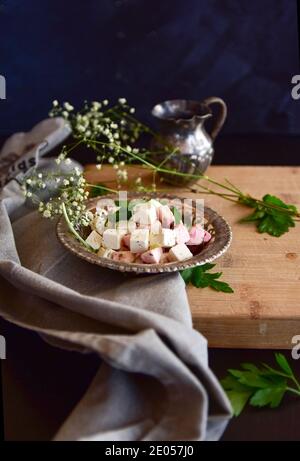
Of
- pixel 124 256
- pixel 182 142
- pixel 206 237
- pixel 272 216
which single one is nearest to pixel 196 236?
pixel 206 237

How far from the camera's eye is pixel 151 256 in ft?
3.32

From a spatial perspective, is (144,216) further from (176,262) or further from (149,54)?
(149,54)

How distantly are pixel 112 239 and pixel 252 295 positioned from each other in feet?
0.79

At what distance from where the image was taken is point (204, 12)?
6.10 ft

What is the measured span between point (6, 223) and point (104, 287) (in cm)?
26

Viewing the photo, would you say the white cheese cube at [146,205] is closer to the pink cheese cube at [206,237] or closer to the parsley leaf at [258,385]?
the pink cheese cube at [206,237]

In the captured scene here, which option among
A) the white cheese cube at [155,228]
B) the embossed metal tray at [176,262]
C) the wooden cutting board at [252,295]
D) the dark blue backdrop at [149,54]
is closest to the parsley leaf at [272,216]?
the wooden cutting board at [252,295]

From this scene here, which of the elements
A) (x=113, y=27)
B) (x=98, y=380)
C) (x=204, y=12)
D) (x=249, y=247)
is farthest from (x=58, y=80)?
(x=98, y=380)

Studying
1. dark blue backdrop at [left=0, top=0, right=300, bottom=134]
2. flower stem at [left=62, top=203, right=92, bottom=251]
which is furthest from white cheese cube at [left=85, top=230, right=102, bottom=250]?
dark blue backdrop at [left=0, top=0, right=300, bottom=134]

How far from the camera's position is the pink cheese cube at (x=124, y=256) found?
3.38 feet

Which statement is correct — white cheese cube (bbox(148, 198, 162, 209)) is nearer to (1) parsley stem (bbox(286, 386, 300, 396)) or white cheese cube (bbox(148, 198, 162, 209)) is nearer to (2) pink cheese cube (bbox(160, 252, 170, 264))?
(2) pink cheese cube (bbox(160, 252, 170, 264))

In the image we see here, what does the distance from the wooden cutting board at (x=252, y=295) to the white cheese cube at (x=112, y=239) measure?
0.14 m

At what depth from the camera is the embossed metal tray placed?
3.26 ft

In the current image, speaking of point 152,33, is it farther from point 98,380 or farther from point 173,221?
point 98,380
